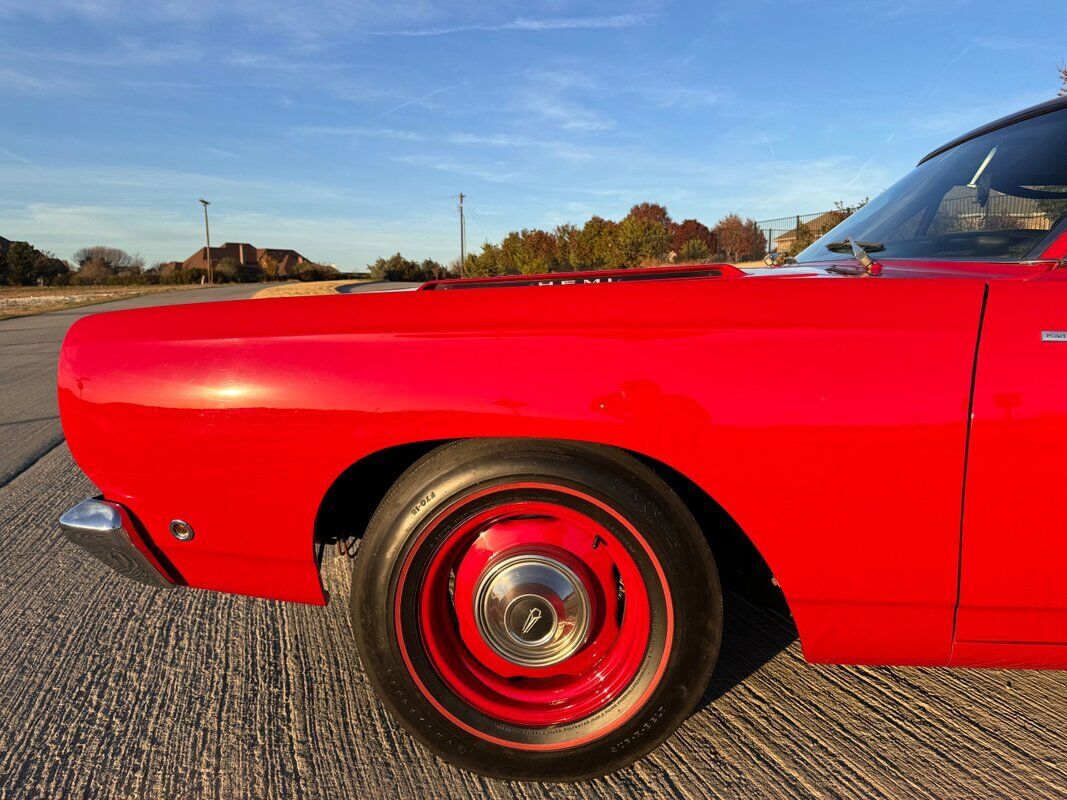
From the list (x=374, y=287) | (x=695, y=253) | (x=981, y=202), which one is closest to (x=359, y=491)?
(x=981, y=202)

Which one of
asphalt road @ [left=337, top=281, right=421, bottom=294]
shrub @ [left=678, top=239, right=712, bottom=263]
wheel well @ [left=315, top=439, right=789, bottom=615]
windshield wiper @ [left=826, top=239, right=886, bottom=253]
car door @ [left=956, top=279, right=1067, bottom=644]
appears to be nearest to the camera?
car door @ [left=956, top=279, right=1067, bottom=644]

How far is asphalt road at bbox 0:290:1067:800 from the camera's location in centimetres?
163

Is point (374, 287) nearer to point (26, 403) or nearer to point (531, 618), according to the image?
point (26, 403)

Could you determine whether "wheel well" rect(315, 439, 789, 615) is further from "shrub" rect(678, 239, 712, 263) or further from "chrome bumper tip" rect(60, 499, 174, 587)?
"shrub" rect(678, 239, 712, 263)

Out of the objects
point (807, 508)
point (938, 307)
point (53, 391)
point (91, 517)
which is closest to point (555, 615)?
point (807, 508)

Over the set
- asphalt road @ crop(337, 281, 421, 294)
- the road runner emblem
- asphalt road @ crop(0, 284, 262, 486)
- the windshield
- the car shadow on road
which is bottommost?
the car shadow on road

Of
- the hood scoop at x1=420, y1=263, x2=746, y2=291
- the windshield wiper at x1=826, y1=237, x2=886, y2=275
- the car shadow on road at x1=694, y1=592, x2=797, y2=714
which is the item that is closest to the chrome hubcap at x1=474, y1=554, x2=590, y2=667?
the car shadow on road at x1=694, y1=592, x2=797, y2=714

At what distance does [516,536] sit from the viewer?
1655mm

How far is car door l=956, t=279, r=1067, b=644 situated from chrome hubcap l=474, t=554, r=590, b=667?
2.76ft

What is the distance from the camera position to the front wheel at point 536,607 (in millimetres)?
1529

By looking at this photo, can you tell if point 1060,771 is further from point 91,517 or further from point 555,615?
point 91,517

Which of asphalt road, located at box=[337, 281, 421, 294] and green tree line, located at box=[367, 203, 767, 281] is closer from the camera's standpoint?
asphalt road, located at box=[337, 281, 421, 294]

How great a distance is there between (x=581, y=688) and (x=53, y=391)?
7171mm

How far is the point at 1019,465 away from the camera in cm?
138
